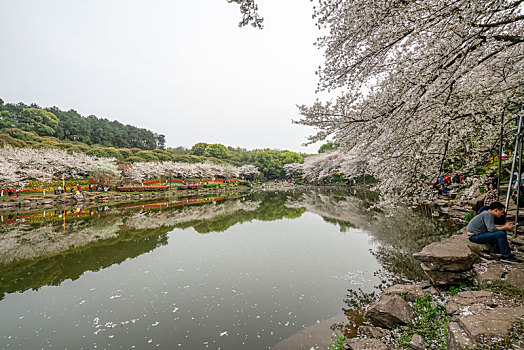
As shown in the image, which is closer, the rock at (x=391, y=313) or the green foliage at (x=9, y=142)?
the rock at (x=391, y=313)

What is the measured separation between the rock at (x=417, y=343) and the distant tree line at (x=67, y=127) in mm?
57012

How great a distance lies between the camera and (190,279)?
544 centimetres

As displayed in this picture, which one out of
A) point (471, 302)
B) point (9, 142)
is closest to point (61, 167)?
point (9, 142)

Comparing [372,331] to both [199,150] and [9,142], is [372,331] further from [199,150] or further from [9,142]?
[199,150]

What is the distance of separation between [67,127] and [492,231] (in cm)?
6412

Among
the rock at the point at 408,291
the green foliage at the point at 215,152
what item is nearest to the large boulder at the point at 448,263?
the rock at the point at 408,291

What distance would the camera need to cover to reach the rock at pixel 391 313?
3209 millimetres

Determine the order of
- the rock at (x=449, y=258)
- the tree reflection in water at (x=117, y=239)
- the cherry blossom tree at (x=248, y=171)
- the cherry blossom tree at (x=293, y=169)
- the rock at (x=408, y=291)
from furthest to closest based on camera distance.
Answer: the cherry blossom tree at (x=293, y=169) < the cherry blossom tree at (x=248, y=171) < the tree reflection in water at (x=117, y=239) < the rock at (x=408, y=291) < the rock at (x=449, y=258)

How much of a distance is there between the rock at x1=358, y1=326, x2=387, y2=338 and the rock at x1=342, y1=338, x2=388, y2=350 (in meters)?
0.34

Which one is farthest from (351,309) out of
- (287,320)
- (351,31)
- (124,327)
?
(351,31)

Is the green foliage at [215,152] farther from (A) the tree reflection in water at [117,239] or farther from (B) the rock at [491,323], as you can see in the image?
(B) the rock at [491,323]

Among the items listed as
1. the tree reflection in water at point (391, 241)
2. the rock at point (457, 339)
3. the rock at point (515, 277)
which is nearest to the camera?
the rock at point (457, 339)

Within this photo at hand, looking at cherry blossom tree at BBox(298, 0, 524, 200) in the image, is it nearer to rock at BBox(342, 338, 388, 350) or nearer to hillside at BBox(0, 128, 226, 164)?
rock at BBox(342, 338, 388, 350)

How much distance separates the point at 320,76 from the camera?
3982 millimetres
